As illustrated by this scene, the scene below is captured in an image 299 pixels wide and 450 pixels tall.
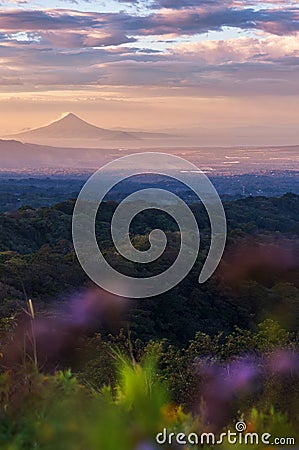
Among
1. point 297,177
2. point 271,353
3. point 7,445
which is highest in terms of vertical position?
point 7,445

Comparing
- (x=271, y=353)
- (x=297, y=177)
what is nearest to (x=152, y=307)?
(x=271, y=353)

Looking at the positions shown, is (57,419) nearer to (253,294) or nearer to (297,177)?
(253,294)

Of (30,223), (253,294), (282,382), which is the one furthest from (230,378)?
(30,223)

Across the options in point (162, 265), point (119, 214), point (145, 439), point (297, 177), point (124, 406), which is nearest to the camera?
point (145, 439)

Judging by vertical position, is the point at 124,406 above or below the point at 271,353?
above

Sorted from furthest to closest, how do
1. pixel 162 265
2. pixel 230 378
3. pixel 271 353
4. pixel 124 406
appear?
pixel 162 265
pixel 271 353
pixel 230 378
pixel 124 406

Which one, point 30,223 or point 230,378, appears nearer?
point 230,378

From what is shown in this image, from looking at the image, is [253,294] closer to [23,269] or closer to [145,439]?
[23,269]
